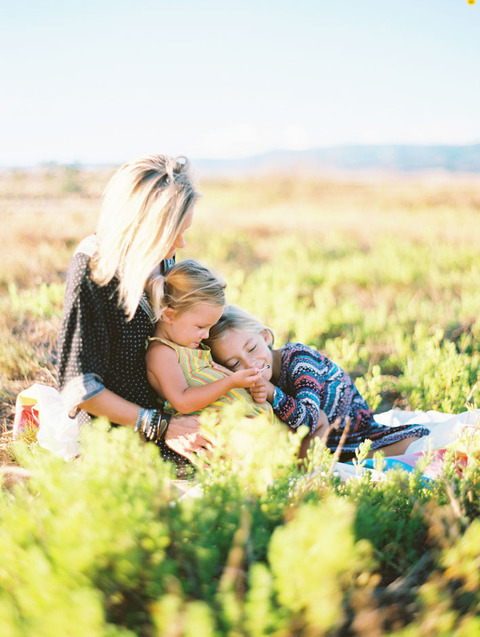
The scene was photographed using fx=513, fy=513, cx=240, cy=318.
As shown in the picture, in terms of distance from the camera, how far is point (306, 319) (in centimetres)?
503

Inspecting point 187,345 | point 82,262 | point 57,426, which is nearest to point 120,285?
point 82,262

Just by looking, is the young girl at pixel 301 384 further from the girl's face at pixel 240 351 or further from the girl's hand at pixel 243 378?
the girl's hand at pixel 243 378

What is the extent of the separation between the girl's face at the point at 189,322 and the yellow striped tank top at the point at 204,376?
5 cm

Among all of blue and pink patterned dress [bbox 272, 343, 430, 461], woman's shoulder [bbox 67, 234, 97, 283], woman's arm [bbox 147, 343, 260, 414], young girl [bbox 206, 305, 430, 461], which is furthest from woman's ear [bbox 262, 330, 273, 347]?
woman's shoulder [bbox 67, 234, 97, 283]

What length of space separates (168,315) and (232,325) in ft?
1.46

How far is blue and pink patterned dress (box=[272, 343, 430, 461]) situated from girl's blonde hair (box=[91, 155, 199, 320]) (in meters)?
1.08

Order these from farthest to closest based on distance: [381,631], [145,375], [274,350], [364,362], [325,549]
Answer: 1. [364,362]
2. [274,350]
3. [145,375]
4. [381,631]
5. [325,549]

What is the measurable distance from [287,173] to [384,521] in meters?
32.7

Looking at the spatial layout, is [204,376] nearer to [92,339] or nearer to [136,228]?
[92,339]

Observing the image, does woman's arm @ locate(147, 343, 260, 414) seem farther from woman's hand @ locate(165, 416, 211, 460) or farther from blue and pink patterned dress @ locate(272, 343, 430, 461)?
blue and pink patterned dress @ locate(272, 343, 430, 461)

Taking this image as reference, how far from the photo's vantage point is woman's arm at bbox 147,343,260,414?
2.55 meters

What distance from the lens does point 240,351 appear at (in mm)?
3004

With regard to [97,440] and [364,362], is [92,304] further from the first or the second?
[364,362]

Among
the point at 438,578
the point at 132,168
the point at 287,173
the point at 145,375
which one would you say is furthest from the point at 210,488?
the point at 287,173
